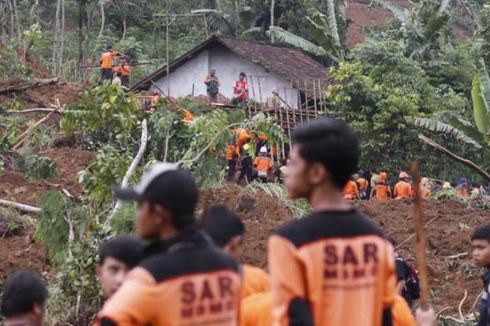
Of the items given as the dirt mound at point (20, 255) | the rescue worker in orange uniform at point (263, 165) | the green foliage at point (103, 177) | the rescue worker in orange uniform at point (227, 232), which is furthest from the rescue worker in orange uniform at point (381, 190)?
the rescue worker in orange uniform at point (227, 232)

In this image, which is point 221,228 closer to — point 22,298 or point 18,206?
point 22,298

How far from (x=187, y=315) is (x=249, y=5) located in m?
31.0

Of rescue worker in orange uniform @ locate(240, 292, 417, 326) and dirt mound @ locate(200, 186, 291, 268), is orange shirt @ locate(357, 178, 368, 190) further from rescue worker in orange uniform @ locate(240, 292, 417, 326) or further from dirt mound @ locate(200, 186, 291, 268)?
rescue worker in orange uniform @ locate(240, 292, 417, 326)

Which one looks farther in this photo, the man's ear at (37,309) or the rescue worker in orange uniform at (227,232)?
the rescue worker in orange uniform at (227,232)

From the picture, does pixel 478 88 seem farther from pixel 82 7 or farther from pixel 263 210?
pixel 82 7

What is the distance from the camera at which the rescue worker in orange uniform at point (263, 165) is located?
20578mm

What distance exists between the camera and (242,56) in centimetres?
2848

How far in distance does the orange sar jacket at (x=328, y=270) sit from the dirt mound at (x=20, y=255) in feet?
29.9

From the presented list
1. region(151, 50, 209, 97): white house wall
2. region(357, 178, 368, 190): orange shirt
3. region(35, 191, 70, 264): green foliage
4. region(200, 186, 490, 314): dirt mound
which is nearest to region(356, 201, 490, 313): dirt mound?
region(200, 186, 490, 314): dirt mound

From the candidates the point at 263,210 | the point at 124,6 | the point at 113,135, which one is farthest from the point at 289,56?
the point at 113,135

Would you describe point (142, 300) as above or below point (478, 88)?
below

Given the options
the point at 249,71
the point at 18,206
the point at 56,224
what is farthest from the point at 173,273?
the point at 249,71

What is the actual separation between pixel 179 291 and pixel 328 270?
542 millimetres

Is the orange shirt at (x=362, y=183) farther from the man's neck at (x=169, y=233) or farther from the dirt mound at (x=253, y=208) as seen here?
the man's neck at (x=169, y=233)
